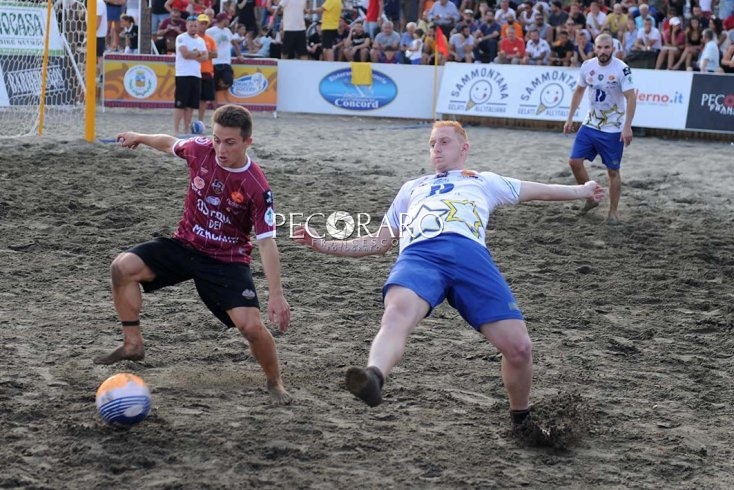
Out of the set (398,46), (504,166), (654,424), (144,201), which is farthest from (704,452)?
(398,46)

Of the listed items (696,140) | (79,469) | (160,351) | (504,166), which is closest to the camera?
(79,469)

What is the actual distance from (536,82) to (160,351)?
1479 cm

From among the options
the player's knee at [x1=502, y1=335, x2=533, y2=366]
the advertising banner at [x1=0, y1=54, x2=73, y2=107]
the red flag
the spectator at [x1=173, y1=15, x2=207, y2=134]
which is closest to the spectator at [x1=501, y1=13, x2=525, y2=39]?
the red flag

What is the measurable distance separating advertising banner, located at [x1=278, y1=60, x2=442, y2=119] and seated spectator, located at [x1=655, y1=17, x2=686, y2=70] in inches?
172

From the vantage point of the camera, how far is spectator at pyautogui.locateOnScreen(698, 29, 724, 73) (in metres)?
19.2

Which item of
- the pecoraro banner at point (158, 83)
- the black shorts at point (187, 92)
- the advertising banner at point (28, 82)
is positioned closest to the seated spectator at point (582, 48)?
the pecoraro banner at point (158, 83)

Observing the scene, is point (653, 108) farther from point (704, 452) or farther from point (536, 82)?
point (704, 452)

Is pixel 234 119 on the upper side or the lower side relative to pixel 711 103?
upper

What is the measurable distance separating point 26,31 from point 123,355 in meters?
11.5

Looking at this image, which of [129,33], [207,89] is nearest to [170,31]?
[129,33]

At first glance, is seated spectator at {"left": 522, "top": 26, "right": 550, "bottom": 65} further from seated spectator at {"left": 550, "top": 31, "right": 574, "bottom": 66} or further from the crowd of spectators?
seated spectator at {"left": 550, "top": 31, "right": 574, "bottom": 66}

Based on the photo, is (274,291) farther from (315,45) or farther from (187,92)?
(315,45)

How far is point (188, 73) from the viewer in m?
16.9

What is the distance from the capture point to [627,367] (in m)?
6.40
